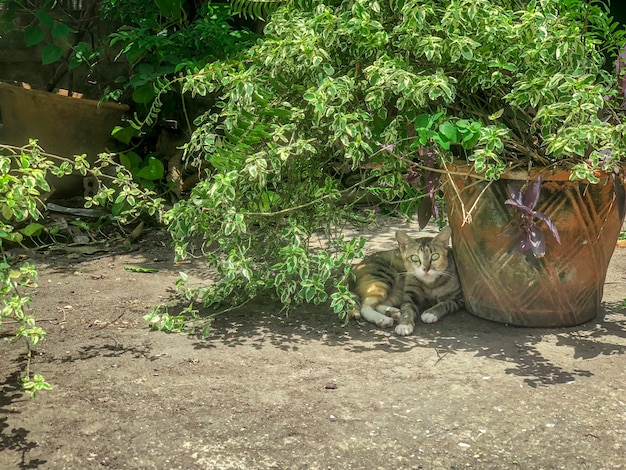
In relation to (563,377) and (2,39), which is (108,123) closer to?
(2,39)

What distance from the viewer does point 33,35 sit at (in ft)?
18.9

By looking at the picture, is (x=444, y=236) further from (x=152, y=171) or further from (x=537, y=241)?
(x=152, y=171)

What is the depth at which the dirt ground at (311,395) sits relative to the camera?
2375mm

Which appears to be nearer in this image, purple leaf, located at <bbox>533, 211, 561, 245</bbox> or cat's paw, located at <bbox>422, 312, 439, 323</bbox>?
purple leaf, located at <bbox>533, 211, 561, 245</bbox>

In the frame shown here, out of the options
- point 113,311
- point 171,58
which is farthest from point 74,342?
point 171,58

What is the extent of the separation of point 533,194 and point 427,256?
872 millimetres

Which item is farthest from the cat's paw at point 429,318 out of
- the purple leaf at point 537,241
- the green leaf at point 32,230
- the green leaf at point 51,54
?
the green leaf at point 51,54

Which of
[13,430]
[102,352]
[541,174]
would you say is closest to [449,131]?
[541,174]

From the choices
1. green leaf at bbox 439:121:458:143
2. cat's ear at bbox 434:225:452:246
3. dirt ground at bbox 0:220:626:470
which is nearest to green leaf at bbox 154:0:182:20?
dirt ground at bbox 0:220:626:470

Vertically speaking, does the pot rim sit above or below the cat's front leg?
above

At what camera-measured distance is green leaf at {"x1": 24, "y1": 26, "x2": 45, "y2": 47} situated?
227 inches

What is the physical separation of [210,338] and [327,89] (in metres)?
1.29

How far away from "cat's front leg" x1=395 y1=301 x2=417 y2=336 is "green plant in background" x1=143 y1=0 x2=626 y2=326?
1.24 feet

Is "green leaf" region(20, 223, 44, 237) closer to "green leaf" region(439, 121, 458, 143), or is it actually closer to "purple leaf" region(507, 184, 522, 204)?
"green leaf" region(439, 121, 458, 143)
